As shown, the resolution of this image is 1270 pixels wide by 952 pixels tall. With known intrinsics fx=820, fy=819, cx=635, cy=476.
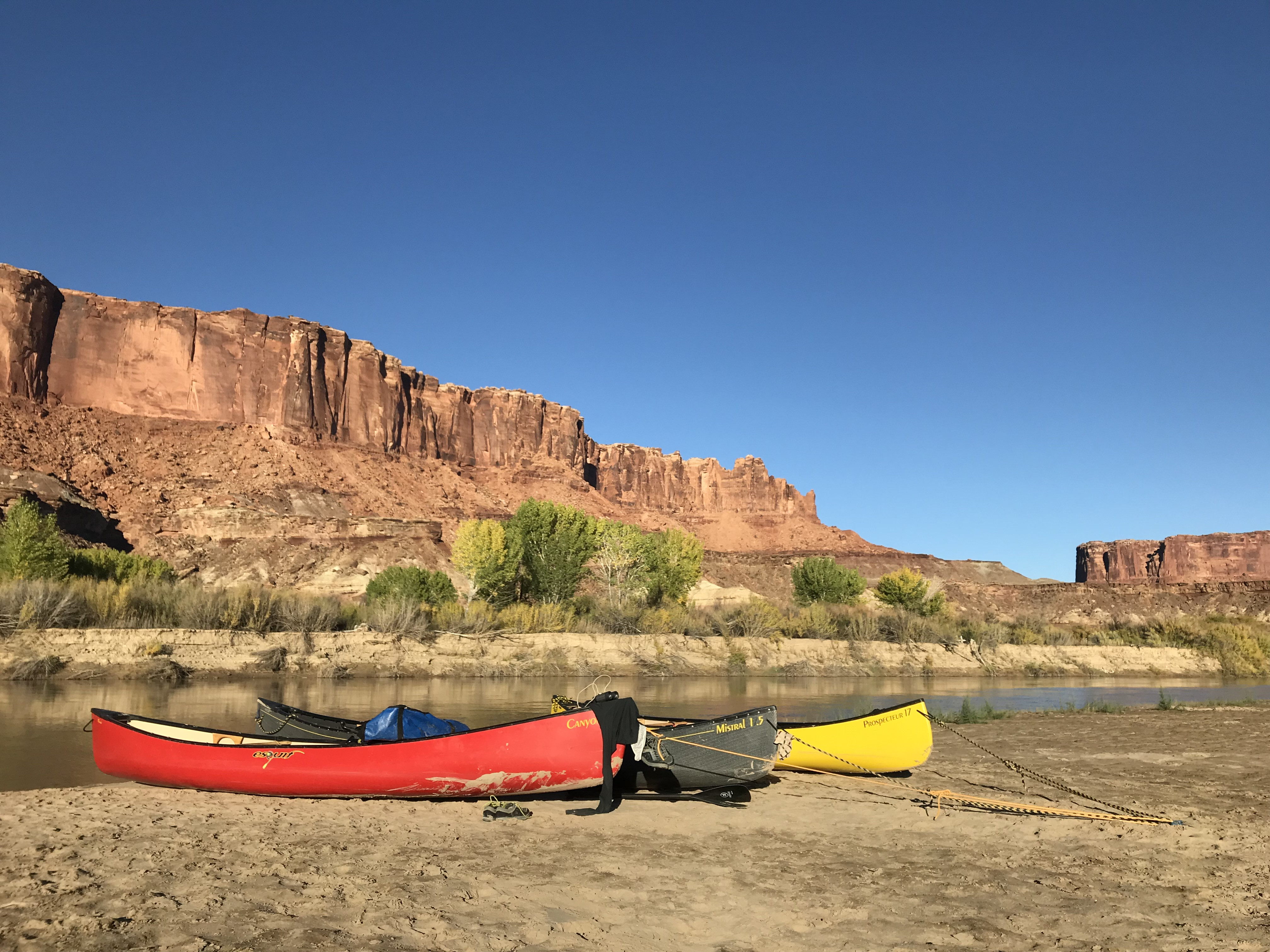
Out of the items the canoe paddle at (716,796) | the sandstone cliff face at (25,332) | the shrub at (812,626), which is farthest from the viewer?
the sandstone cliff face at (25,332)

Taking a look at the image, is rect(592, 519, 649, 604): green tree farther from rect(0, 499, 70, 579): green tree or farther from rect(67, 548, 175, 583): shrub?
rect(0, 499, 70, 579): green tree

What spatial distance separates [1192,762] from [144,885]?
41.9 ft

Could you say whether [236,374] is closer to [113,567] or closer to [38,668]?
[113,567]

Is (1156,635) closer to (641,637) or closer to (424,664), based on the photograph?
(641,637)

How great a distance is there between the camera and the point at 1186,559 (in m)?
Result: 136

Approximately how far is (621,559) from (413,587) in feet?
39.1

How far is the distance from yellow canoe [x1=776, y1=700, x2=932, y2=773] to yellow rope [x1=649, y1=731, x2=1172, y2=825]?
0.08 meters

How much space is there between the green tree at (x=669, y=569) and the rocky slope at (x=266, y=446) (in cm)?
2457

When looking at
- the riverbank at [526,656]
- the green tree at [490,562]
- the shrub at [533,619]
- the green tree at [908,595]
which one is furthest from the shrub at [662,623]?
the green tree at [908,595]

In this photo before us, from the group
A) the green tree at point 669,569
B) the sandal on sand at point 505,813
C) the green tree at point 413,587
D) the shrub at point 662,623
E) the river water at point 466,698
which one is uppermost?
the green tree at point 669,569

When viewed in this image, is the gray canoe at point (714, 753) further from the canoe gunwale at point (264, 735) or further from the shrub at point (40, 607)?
the shrub at point (40, 607)

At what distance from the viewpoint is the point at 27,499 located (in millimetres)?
54875

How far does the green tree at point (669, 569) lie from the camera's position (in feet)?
155

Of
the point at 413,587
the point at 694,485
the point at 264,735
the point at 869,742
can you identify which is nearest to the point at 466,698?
the point at 264,735
